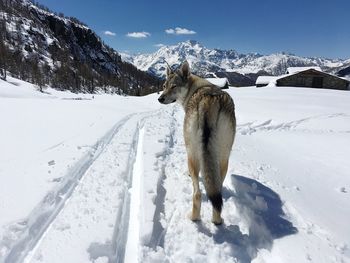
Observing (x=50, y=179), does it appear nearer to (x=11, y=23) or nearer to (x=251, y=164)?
(x=251, y=164)

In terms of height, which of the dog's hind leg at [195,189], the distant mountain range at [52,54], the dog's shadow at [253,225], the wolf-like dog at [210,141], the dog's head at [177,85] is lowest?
the dog's shadow at [253,225]

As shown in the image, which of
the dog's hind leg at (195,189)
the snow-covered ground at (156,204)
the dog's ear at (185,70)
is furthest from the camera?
the dog's ear at (185,70)

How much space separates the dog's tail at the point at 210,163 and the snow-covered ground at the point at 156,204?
26.0 inches

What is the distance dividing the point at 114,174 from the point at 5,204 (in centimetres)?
204

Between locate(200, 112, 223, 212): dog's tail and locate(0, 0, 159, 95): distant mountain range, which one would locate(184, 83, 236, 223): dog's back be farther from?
locate(0, 0, 159, 95): distant mountain range

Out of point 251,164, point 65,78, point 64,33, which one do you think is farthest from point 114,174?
point 64,33

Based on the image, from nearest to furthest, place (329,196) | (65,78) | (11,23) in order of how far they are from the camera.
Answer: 1. (329,196)
2. (65,78)
3. (11,23)

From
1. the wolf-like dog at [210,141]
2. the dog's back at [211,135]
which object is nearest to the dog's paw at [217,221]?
the wolf-like dog at [210,141]

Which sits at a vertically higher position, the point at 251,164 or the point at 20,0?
the point at 20,0

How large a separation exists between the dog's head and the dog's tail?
182cm

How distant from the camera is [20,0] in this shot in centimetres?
18675

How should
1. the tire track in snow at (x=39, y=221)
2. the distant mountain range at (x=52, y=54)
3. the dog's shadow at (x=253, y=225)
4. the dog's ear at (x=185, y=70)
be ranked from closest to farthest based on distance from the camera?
the tire track in snow at (x=39, y=221)
the dog's shadow at (x=253, y=225)
the dog's ear at (x=185, y=70)
the distant mountain range at (x=52, y=54)

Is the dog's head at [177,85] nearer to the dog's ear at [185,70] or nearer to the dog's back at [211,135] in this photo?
the dog's ear at [185,70]

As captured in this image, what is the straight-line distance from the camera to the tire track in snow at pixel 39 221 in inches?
138
